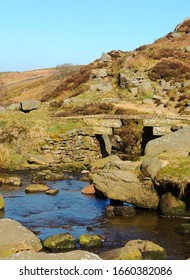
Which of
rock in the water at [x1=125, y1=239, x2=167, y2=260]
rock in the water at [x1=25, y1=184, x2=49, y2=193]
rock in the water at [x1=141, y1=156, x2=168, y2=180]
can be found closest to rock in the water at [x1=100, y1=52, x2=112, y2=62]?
rock in the water at [x1=25, y1=184, x2=49, y2=193]

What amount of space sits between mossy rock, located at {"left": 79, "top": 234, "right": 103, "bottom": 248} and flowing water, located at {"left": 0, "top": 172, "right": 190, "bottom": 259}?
253 millimetres

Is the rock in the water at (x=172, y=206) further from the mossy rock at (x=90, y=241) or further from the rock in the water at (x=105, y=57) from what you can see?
the rock in the water at (x=105, y=57)

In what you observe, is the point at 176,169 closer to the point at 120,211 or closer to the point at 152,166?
the point at 152,166

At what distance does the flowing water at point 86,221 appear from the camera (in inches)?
594

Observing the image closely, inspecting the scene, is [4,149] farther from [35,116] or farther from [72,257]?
[72,257]

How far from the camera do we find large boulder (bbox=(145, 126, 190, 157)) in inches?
813

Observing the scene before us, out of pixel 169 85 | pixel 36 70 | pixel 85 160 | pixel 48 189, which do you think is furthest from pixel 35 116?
pixel 36 70

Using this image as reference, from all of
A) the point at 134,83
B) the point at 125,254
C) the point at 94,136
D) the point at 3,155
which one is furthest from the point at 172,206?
the point at 134,83

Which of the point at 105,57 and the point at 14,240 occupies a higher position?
the point at 105,57

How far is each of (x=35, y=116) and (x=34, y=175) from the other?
8529 mm

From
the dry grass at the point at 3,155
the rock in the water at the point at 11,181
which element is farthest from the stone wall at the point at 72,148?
the rock in the water at the point at 11,181

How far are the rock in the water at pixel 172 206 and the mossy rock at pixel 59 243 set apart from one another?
5.02 m

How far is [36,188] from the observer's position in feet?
73.6

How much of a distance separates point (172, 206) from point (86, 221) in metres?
3.53
